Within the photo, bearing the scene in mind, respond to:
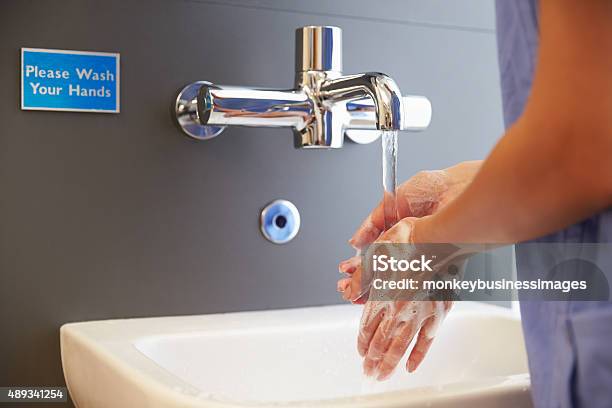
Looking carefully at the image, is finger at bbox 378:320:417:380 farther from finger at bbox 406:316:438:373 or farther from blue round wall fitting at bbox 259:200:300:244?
blue round wall fitting at bbox 259:200:300:244

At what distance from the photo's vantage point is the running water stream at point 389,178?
66 cm

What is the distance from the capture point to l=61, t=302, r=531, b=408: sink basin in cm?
73

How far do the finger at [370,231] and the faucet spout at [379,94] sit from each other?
81 mm

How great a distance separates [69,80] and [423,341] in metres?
0.42

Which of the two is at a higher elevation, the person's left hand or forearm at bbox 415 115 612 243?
forearm at bbox 415 115 612 243

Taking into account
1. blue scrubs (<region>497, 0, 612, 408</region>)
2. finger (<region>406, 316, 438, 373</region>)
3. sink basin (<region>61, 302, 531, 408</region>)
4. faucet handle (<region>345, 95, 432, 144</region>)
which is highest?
faucet handle (<region>345, 95, 432, 144</region>)

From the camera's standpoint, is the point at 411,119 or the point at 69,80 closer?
the point at 69,80

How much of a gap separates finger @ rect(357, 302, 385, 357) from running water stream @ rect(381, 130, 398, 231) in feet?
0.35

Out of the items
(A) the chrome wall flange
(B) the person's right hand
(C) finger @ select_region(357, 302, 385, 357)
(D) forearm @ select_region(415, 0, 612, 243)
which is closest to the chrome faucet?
(A) the chrome wall flange

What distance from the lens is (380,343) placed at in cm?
56

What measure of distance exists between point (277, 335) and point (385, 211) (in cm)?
21

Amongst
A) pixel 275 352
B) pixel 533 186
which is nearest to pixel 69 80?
pixel 275 352

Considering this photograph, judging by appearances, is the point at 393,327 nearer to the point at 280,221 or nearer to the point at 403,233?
the point at 403,233

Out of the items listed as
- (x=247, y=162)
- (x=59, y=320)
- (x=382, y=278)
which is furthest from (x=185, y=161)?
(x=382, y=278)
